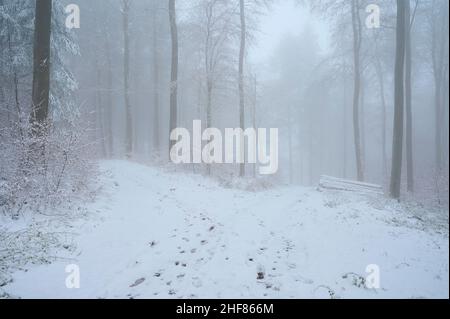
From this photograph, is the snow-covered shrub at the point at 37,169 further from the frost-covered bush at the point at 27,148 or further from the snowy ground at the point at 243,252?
the snowy ground at the point at 243,252

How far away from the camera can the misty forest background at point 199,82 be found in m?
7.51

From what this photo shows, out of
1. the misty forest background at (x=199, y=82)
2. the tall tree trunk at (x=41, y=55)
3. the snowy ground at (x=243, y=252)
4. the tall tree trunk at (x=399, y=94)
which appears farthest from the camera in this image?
the tall tree trunk at (x=399, y=94)

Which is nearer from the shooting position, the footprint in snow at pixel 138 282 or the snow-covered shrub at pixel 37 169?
the footprint in snow at pixel 138 282

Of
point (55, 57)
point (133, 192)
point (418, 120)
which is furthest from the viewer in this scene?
point (418, 120)

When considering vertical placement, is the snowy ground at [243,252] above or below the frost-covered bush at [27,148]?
below

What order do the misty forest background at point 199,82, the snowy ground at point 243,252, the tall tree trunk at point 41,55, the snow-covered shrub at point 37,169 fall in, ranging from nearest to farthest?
the snowy ground at point 243,252, the snow-covered shrub at point 37,169, the misty forest background at point 199,82, the tall tree trunk at point 41,55

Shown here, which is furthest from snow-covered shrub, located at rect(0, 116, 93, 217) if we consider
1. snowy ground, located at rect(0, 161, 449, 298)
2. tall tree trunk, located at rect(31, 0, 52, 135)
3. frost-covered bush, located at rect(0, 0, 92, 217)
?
tall tree trunk, located at rect(31, 0, 52, 135)

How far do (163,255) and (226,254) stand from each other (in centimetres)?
130

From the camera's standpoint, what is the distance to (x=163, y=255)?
16.2ft

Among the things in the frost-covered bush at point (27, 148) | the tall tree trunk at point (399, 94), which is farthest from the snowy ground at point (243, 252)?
the tall tree trunk at point (399, 94)

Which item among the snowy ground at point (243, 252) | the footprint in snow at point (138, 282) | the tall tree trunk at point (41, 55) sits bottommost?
the footprint in snow at point (138, 282)

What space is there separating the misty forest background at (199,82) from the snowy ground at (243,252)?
2.29m
